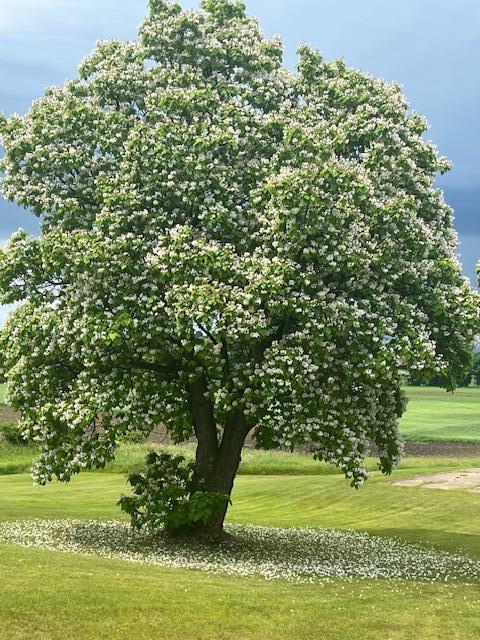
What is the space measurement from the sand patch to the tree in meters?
17.0

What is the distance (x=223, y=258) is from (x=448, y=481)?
29.7 metres

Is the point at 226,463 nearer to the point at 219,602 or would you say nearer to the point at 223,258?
the point at 223,258

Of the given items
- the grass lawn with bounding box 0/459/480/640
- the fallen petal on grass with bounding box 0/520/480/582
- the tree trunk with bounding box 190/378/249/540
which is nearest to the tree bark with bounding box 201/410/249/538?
the tree trunk with bounding box 190/378/249/540

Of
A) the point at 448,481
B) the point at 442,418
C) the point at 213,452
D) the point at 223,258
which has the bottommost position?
the point at 448,481

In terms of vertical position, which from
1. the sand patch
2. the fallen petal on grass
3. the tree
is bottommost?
the fallen petal on grass

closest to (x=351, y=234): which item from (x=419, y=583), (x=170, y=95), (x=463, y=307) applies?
(x=463, y=307)

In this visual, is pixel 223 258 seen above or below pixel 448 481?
above

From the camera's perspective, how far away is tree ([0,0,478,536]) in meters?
24.8

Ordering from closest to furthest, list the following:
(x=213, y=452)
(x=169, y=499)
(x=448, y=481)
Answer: (x=169, y=499), (x=213, y=452), (x=448, y=481)

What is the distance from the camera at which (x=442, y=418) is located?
321 feet

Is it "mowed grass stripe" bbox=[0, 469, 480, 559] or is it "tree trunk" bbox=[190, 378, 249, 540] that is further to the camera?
"mowed grass stripe" bbox=[0, 469, 480, 559]

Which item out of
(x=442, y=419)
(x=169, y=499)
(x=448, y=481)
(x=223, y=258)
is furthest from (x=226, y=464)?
(x=442, y=419)

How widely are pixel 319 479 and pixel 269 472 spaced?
33.0 feet

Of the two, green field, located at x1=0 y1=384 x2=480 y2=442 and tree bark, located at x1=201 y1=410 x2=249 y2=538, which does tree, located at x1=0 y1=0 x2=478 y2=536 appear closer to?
tree bark, located at x1=201 y1=410 x2=249 y2=538
